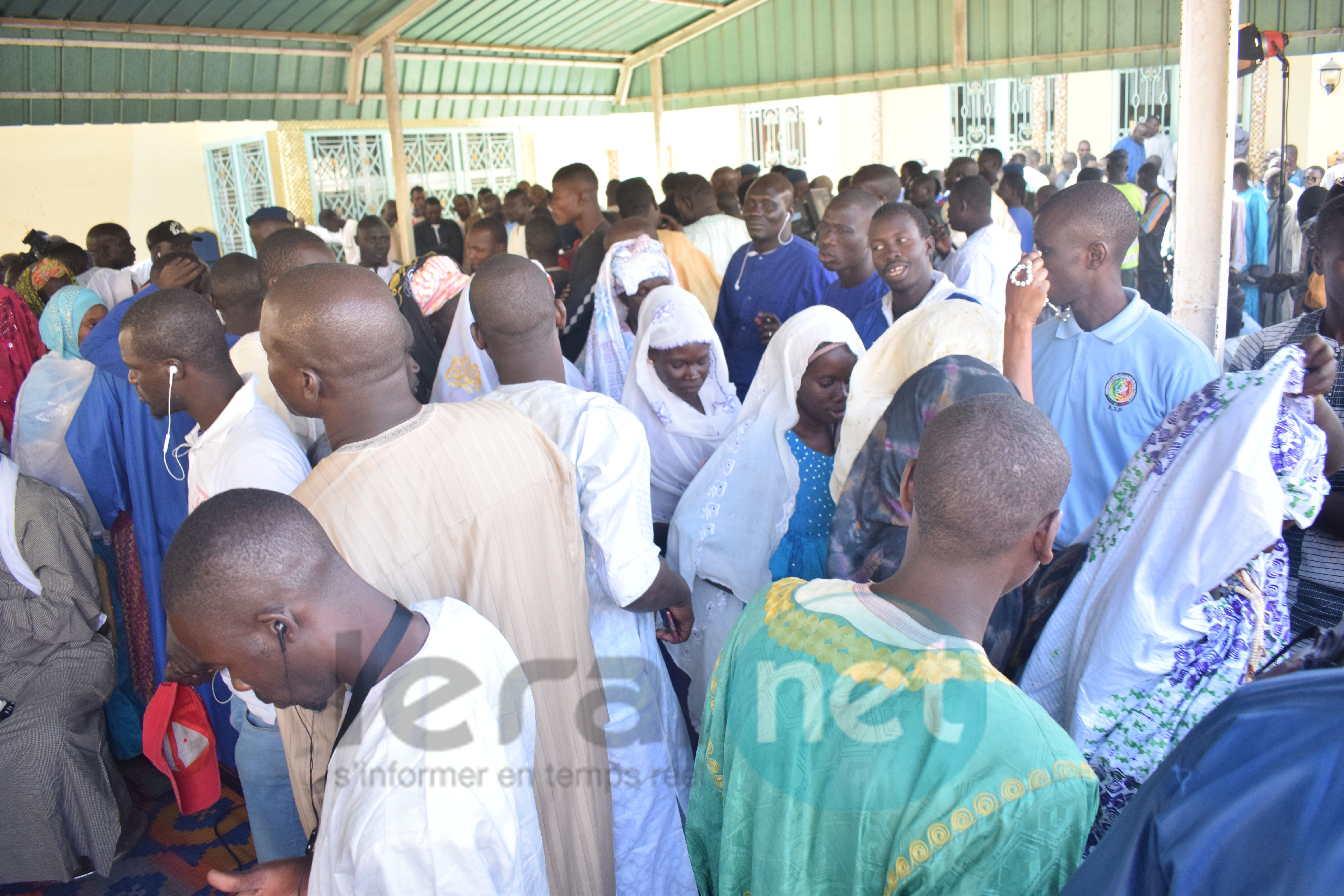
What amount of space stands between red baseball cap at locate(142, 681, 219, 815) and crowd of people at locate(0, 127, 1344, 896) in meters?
0.03

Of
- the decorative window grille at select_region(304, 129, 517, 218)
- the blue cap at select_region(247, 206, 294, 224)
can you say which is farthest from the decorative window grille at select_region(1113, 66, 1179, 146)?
the blue cap at select_region(247, 206, 294, 224)

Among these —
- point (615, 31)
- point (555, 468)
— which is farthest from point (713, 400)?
point (615, 31)

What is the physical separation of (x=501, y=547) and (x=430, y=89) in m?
10.7

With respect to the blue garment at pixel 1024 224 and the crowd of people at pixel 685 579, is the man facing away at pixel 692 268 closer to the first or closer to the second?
the crowd of people at pixel 685 579

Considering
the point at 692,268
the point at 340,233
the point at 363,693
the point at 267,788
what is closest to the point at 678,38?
the point at 340,233

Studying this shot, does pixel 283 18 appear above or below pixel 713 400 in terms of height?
above

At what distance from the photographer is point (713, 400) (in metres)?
3.30

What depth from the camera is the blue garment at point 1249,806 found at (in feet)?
2.25

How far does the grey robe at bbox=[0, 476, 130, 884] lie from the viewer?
114 inches

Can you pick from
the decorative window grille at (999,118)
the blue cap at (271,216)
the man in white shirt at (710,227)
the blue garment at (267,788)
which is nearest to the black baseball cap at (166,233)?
the blue cap at (271,216)

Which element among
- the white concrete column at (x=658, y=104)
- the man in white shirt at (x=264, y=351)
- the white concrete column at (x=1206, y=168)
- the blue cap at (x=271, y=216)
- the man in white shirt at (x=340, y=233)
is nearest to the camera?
the man in white shirt at (x=264, y=351)

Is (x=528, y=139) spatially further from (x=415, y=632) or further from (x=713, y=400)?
(x=415, y=632)

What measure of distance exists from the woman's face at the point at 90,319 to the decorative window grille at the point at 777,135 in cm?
1810

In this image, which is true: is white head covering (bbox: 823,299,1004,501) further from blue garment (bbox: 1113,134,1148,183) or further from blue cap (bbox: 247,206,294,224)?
blue garment (bbox: 1113,134,1148,183)
